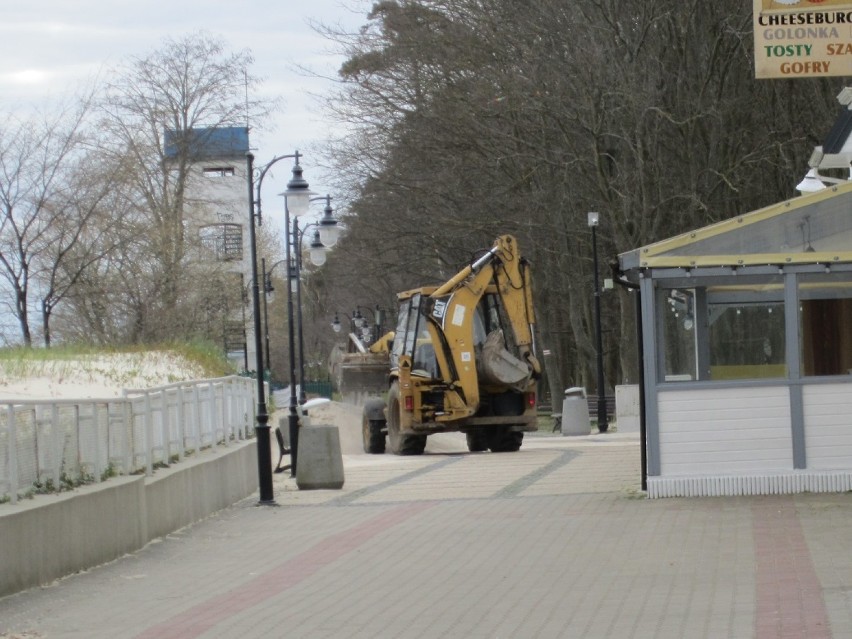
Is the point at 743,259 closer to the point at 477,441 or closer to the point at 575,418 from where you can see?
the point at 477,441

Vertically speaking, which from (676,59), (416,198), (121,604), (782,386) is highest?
(676,59)

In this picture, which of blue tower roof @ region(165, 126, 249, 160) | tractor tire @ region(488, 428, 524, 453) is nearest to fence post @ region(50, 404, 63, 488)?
tractor tire @ region(488, 428, 524, 453)

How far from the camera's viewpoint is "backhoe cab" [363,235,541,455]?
27.6m

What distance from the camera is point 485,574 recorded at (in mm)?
11383

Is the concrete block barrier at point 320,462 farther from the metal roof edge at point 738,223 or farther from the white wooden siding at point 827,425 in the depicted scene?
the white wooden siding at point 827,425

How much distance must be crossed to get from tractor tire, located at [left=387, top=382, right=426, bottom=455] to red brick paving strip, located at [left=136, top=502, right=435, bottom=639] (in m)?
12.8

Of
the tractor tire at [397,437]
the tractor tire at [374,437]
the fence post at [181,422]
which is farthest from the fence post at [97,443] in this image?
the tractor tire at [374,437]

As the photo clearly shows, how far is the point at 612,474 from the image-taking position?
19875 mm

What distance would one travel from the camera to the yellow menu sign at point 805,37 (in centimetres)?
1500

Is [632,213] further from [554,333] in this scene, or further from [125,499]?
[125,499]

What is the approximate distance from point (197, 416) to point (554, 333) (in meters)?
32.7

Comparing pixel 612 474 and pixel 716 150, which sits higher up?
pixel 716 150

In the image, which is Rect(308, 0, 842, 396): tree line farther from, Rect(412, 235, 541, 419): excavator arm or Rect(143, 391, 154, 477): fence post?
Rect(143, 391, 154, 477): fence post

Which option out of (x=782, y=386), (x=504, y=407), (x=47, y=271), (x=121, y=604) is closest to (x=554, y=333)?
(x=504, y=407)
